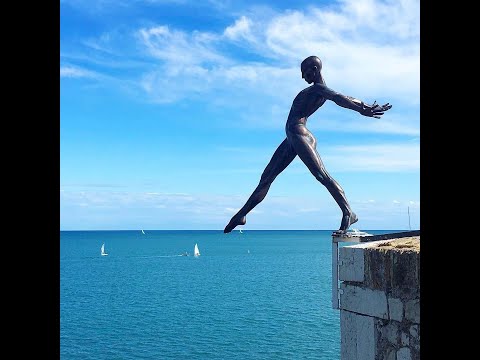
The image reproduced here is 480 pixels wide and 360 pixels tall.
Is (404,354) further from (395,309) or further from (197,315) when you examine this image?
(197,315)

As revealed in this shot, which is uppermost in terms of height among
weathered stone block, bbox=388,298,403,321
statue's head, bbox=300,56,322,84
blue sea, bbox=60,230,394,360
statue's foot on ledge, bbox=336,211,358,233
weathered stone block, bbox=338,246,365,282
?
statue's head, bbox=300,56,322,84

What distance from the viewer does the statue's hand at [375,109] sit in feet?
21.5

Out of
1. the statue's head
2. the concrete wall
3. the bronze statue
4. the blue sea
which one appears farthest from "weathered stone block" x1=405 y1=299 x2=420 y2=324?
the blue sea

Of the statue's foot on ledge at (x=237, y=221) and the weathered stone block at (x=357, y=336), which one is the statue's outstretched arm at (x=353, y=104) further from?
the weathered stone block at (x=357, y=336)

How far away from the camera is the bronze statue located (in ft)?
22.0

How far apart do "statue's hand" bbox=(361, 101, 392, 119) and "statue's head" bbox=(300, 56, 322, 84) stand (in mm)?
809

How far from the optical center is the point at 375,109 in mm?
6555

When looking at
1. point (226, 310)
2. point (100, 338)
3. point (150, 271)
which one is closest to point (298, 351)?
point (100, 338)

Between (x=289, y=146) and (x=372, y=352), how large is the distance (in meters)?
2.82

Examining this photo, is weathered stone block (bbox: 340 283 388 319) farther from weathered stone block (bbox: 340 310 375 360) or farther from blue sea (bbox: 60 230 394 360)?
blue sea (bbox: 60 230 394 360)

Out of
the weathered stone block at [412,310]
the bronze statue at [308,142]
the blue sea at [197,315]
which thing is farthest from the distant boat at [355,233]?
the blue sea at [197,315]
